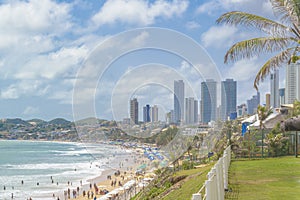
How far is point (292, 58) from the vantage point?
9.28 meters

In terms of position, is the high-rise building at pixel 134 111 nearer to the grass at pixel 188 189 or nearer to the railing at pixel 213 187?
the grass at pixel 188 189

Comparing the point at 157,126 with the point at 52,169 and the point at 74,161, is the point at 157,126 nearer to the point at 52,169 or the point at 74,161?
the point at 52,169

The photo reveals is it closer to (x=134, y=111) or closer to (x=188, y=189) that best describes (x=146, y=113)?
(x=134, y=111)

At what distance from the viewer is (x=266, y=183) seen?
953 centimetres

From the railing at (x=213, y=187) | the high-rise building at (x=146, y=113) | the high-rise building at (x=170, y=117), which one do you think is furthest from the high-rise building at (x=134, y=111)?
the railing at (x=213, y=187)

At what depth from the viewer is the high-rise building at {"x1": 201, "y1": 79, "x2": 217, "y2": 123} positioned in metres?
17.1

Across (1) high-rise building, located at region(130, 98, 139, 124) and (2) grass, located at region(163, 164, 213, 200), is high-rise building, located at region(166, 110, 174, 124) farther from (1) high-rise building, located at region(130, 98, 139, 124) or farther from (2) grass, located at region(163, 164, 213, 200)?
(2) grass, located at region(163, 164, 213, 200)

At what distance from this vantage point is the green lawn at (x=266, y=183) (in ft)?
25.9

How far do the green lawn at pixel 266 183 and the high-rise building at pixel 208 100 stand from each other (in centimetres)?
496

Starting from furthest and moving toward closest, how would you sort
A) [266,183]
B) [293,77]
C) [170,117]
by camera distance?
1. [293,77]
2. [170,117]
3. [266,183]

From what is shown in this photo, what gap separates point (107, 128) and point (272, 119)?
22.4 meters

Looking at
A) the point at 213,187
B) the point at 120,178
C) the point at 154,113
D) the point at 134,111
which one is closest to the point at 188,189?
the point at 134,111

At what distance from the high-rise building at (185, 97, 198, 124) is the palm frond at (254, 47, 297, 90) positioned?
253 inches

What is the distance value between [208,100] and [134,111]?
13.2 feet
